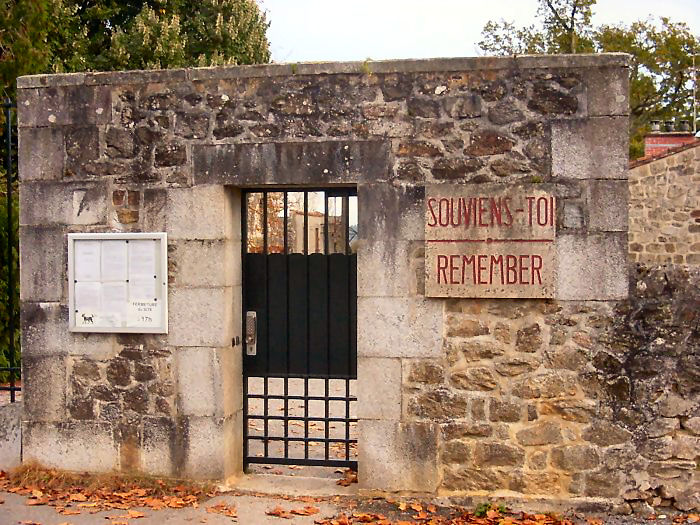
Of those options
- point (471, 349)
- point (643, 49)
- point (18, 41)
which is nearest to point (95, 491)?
point (471, 349)

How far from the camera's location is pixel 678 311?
5.51m

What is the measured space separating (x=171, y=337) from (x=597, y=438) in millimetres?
3002

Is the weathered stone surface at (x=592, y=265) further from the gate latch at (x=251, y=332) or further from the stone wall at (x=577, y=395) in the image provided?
the gate latch at (x=251, y=332)

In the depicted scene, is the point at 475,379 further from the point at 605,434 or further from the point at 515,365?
the point at 605,434

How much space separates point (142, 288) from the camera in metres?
6.10

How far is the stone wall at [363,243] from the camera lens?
5566 millimetres

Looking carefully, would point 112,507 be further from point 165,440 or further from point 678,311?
point 678,311

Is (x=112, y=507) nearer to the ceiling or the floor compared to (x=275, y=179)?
nearer to the floor

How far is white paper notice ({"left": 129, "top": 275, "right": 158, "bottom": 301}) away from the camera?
6082 mm

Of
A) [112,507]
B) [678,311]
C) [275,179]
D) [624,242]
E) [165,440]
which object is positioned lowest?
[112,507]

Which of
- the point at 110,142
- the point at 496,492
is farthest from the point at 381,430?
the point at 110,142

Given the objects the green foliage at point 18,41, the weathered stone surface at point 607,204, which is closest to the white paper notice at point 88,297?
the weathered stone surface at point 607,204

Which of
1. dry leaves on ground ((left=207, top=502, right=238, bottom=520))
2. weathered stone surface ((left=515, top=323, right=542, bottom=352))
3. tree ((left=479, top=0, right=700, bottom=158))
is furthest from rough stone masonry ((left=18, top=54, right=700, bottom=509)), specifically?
tree ((left=479, top=0, right=700, bottom=158))

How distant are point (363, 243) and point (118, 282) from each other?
1817 millimetres
